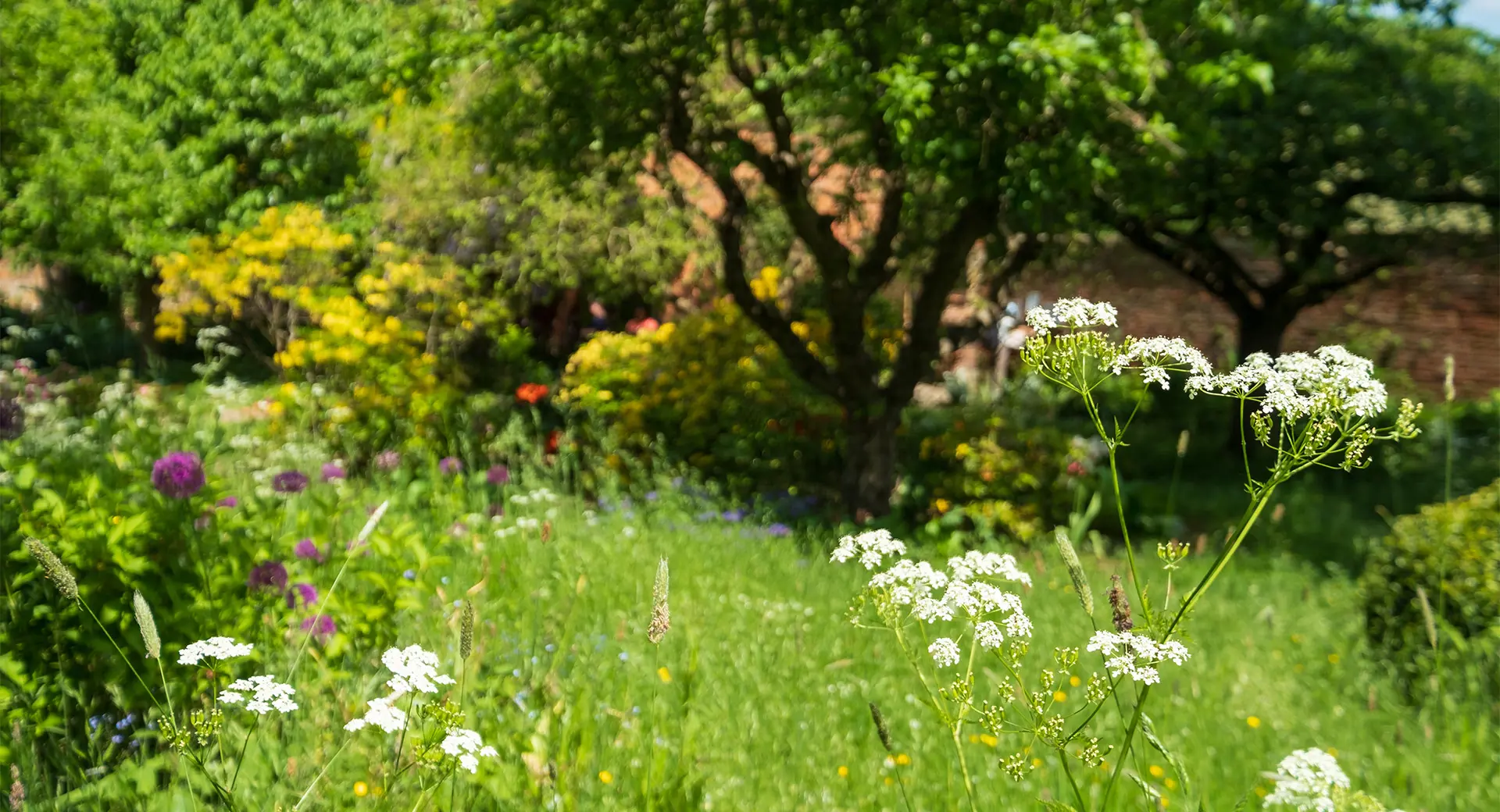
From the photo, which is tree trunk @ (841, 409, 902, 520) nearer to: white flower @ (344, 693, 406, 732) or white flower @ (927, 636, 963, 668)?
white flower @ (927, 636, 963, 668)

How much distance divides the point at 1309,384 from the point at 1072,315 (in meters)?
0.35

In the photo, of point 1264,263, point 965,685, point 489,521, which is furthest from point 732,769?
point 1264,263

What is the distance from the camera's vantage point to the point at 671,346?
8.52 meters

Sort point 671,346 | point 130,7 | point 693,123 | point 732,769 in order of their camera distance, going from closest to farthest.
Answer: point 732,769
point 693,123
point 671,346
point 130,7

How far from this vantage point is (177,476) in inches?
105

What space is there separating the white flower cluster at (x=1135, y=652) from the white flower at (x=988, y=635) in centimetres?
14

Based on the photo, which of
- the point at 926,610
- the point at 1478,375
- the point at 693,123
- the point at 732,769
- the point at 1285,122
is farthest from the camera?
the point at 1478,375

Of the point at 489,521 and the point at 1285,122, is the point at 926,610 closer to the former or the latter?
the point at 489,521

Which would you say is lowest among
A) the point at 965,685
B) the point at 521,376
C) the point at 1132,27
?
the point at 521,376

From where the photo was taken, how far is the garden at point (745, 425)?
7.84 ft

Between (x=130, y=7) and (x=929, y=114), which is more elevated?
(x=130, y=7)

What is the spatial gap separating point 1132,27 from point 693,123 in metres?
2.79

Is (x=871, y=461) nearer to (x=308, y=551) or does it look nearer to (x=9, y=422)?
(x=308, y=551)

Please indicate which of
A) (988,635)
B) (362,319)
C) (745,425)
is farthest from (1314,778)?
(362,319)
